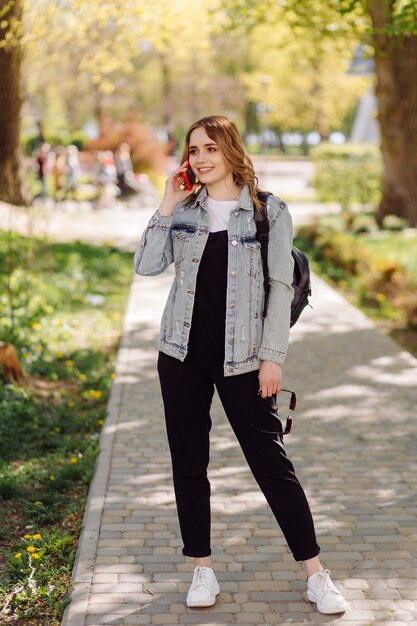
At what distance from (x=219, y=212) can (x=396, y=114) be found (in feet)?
46.5

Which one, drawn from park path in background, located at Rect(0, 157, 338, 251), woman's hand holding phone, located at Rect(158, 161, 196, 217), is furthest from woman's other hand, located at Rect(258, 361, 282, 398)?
park path in background, located at Rect(0, 157, 338, 251)

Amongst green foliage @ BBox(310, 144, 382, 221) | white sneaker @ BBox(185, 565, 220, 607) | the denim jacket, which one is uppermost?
the denim jacket

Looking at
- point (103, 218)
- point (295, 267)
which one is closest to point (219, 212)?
point (295, 267)

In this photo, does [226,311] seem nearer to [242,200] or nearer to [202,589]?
[242,200]

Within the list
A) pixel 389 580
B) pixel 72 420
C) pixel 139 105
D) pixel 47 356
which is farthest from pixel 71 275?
pixel 139 105

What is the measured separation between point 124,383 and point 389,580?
4152 millimetres

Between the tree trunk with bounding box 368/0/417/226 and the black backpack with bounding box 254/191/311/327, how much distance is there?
694 centimetres

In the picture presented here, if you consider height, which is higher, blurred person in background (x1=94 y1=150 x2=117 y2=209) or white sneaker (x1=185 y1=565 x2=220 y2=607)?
white sneaker (x1=185 y1=565 x2=220 y2=607)

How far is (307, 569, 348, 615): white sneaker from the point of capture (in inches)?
155

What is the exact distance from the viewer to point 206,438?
4020mm

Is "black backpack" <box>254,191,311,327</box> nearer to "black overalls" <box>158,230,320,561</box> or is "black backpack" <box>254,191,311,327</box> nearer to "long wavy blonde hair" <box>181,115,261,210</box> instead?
"long wavy blonde hair" <box>181,115,261,210</box>

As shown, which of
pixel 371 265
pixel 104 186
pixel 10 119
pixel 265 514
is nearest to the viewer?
pixel 265 514

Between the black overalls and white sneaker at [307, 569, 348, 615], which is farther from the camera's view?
white sneaker at [307, 569, 348, 615]

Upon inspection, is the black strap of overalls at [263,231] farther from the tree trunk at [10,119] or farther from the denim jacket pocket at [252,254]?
the tree trunk at [10,119]
